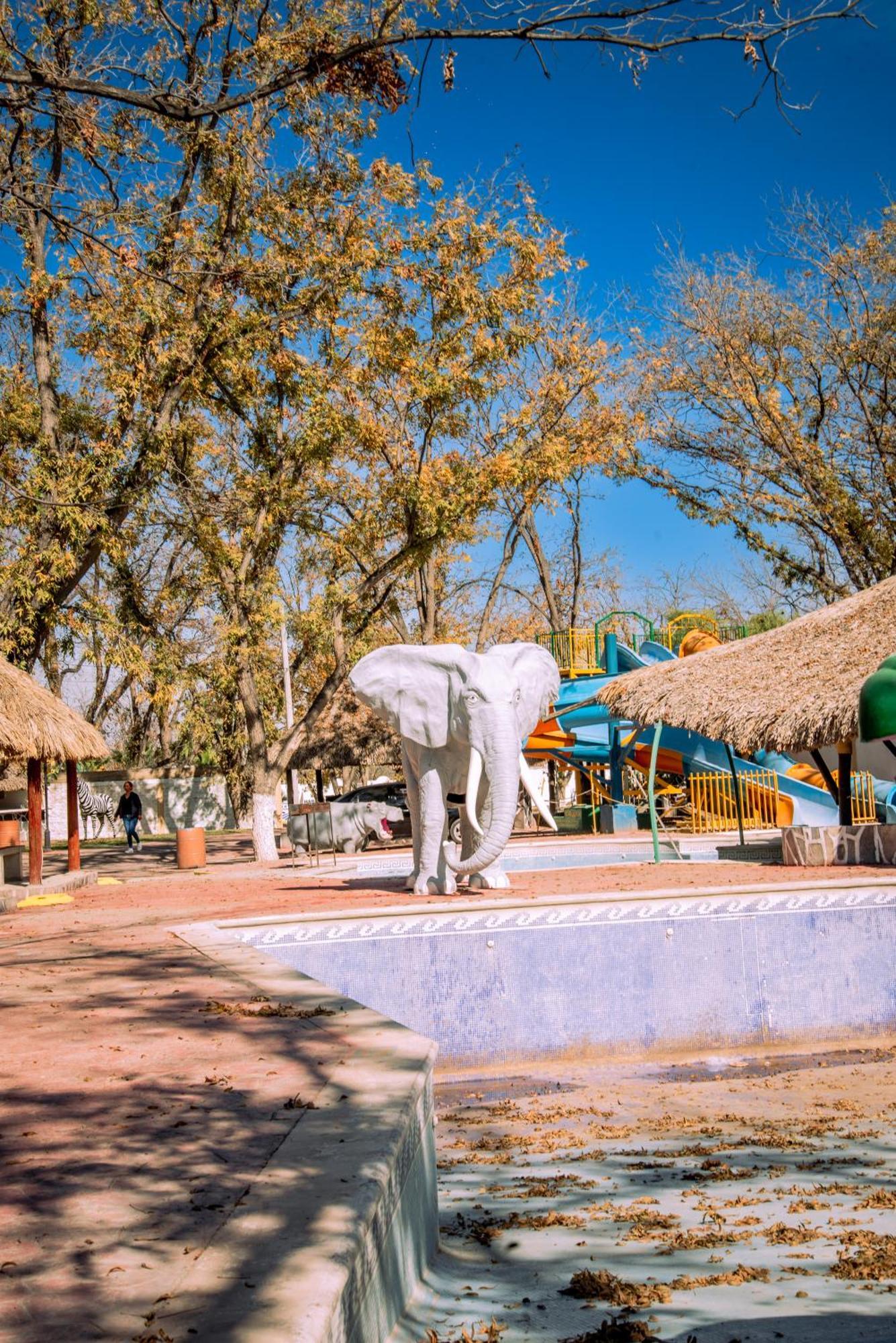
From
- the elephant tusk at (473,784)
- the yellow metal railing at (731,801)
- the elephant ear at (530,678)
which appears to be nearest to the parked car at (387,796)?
the yellow metal railing at (731,801)

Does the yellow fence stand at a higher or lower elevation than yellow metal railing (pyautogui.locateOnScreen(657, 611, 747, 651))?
lower

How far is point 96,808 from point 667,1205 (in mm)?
38144

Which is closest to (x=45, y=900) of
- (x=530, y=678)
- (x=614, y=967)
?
(x=530, y=678)

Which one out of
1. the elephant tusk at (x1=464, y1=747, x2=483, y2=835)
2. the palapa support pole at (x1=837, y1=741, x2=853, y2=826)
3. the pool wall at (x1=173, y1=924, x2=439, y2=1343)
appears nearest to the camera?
the pool wall at (x1=173, y1=924, x2=439, y2=1343)

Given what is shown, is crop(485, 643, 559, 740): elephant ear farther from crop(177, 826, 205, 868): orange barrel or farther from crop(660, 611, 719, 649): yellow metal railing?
crop(660, 611, 719, 649): yellow metal railing

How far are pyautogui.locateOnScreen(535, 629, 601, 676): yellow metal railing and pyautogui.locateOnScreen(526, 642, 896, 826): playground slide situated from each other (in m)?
0.67

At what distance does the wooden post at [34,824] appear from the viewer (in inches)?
614

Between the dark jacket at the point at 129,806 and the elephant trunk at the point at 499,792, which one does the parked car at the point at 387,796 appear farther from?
the elephant trunk at the point at 499,792

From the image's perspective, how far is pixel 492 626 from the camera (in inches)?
1870

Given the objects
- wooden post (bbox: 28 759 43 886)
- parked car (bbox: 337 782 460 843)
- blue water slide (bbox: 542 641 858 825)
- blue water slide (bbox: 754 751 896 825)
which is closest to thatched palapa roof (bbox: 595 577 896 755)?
blue water slide (bbox: 542 641 858 825)

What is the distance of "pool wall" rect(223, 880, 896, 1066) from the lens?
9453 mm

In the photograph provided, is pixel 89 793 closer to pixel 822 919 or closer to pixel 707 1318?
pixel 822 919

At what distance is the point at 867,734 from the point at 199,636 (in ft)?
75.6

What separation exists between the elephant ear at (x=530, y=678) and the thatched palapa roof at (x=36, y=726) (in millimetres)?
6215
